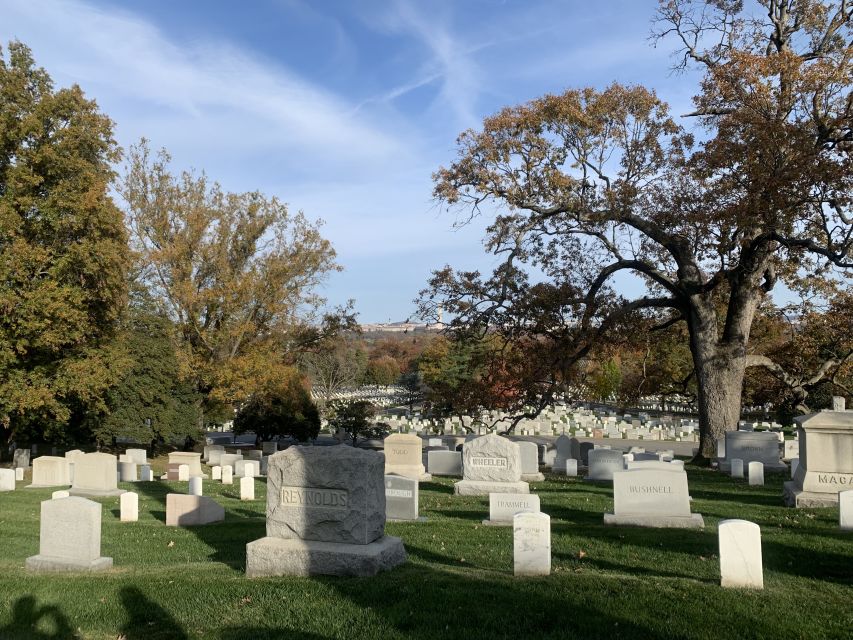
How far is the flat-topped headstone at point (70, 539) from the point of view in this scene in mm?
8047

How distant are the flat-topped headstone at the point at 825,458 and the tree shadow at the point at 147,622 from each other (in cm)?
1085

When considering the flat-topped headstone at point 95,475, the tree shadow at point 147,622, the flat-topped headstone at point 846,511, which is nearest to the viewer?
the tree shadow at point 147,622

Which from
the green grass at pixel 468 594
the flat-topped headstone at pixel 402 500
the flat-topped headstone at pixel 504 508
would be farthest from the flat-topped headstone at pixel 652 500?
the flat-topped headstone at pixel 402 500

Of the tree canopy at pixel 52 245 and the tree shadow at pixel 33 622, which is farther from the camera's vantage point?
the tree canopy at pixel 52 245

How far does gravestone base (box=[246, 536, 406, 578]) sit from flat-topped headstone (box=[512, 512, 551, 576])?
1.37 m

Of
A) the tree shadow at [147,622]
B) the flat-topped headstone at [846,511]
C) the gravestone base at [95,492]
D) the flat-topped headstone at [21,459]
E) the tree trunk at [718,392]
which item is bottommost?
Answer: the gravestone base at [95,492]

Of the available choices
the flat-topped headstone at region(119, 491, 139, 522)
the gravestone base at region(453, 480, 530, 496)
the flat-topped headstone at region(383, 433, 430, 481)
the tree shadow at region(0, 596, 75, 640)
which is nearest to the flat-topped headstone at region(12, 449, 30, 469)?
the flat-topped headstone at region(383, 433, 430, 481)

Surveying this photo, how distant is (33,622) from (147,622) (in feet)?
3.69

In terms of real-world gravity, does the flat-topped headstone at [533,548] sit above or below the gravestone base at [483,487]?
above

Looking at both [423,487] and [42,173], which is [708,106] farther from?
[42,173]

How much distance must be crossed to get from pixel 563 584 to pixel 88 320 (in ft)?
62.6

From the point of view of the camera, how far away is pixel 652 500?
1102cm

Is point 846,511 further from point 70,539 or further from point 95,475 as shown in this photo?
point 95,475

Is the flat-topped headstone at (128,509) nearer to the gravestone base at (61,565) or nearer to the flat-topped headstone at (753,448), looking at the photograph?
the gravestone base at (61,565)
